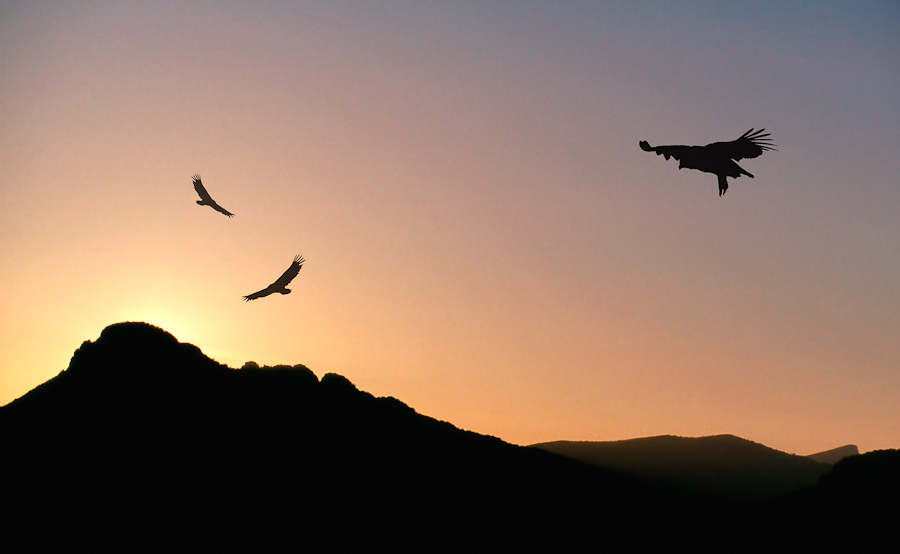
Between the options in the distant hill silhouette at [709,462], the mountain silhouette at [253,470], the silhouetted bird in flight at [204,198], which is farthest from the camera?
the distant hill silhouette at [709,462]

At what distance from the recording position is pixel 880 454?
88.2 m

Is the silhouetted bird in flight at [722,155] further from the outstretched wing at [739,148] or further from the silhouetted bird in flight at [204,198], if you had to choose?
the silhouetted bird in flight at [204,198]

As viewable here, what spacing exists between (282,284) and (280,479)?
53.8 m

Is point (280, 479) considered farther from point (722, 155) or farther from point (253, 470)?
point (722, 155)

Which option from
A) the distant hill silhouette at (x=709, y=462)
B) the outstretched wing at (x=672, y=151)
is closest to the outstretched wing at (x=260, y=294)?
the outstretched wing at (x=672, y=151)

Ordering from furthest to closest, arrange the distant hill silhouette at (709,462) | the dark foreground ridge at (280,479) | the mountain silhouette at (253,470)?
the distant hill silhouette at (709,462) < the mountain silhouette at (253,470) < the dark foreground ridge at (280,479)

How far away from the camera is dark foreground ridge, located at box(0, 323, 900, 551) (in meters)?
82.9

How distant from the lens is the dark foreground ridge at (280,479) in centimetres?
8288

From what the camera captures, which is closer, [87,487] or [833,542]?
[833,542]

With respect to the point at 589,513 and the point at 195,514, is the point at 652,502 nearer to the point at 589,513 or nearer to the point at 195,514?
the point at 589,513

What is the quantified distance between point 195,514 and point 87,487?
36.8 ft

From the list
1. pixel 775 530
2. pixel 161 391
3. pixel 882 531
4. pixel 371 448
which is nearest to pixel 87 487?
pixel 161 391

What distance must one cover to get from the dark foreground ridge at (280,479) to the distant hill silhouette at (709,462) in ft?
74.4

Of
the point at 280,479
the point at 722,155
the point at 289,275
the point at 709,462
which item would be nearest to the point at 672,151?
the point at 722,155
